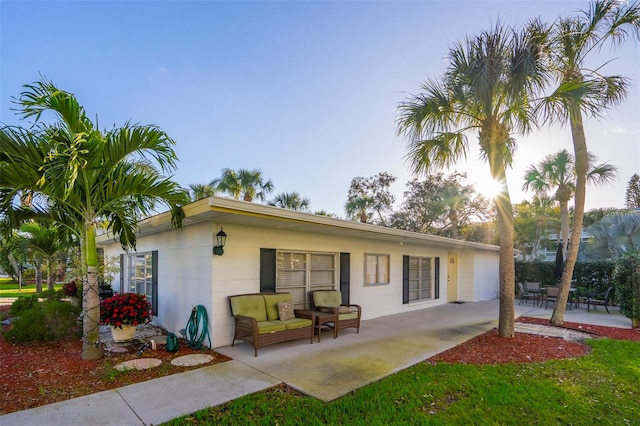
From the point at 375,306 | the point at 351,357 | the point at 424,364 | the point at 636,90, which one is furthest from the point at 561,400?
the point at 636,90

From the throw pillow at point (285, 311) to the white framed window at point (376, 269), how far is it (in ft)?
→ 10.7

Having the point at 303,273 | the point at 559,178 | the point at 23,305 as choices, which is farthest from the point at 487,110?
the point at 559,178

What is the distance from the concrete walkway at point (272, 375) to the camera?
347cm

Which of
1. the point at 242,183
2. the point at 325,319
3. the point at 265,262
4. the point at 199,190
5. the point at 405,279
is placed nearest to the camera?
the point at 325,319

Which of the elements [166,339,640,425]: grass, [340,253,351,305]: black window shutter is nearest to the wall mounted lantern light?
[166,339,640,425]: grass

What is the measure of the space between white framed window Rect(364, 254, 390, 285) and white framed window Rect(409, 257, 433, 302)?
138 centimetres

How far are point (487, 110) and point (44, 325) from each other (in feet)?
31.1

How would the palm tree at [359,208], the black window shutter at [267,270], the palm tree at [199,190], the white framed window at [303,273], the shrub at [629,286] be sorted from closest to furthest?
1. the black window shutter at [267,270]
2. the white framed window at [303,273]
3. the shrub at [629,286]
4. the palm tree at [199,190]
5. the palm tree at [359,208]

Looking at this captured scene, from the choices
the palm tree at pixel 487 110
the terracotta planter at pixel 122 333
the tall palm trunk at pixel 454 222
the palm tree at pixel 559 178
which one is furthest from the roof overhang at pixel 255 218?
the tall palm trunk at pixel 454 222

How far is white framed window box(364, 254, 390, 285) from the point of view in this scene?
9438 millimetres

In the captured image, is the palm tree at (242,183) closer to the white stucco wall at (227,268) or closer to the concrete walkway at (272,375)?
the white stucco wall at (227,268)

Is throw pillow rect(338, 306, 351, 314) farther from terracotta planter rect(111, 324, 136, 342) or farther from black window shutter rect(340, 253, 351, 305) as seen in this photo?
terracotta planter rect(111, 324, 136, 342)

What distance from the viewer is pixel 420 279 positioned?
38.0 feet

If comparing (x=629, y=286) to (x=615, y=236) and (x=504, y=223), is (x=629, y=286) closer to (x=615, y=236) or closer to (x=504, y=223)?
(x=504, y=223)
